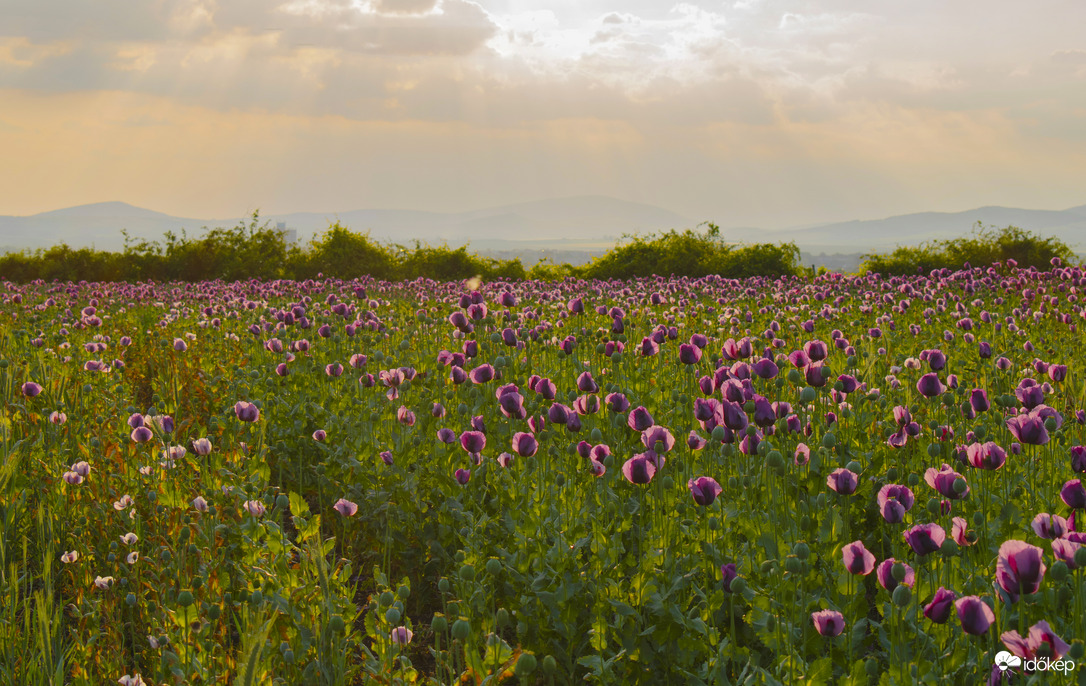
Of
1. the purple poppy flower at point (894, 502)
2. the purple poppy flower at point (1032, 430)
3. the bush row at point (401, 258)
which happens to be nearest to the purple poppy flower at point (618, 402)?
the purple poppy flower at point (894, 502)

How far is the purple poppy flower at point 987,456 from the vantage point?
9.78 ft

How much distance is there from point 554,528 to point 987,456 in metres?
1.79

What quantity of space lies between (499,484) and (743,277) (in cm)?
1675

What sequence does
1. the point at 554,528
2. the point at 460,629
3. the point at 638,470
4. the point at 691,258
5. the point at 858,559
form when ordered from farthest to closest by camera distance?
the point at 691,258, the point at 554,528, the point at 638,470, the point at 858,559, the point at 460,629

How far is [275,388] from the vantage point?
673cm

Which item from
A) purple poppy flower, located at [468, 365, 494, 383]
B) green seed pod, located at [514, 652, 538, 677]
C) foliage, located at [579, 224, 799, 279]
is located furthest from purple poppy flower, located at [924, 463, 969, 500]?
foliage, located at [579, 224, 799, 279]

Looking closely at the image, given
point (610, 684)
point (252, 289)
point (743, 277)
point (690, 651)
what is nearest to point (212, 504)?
point (610, 684)

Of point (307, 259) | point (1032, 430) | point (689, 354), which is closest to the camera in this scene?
point (1032, 430)

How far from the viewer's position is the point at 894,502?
8.39 feet

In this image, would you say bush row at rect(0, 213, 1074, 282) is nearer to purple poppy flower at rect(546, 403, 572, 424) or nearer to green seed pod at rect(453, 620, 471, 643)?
purple poppy flower at rect(546, 403, 572, 424)

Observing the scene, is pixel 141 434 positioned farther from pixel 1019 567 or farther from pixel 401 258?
pixel 401 258

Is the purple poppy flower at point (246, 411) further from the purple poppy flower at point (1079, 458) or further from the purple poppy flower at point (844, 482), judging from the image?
the purple poppy flower at point (1079, 458)

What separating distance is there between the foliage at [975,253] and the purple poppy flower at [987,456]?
18299 millimetres

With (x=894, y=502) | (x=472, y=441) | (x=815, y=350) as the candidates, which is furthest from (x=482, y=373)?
(x=894, y=502)
